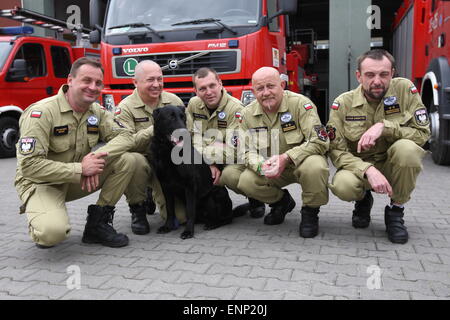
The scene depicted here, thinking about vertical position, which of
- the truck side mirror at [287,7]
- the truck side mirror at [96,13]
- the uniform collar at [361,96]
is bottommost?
the uniform collar at [361,96]

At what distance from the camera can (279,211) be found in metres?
3.92

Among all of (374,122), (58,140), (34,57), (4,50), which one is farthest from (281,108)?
(34,57)

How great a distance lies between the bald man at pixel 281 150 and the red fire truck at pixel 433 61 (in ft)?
10.8

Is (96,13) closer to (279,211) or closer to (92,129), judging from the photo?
(92,129)

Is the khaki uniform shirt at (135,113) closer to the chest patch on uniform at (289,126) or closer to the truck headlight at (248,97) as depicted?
the chest patch on uniform at (289,126)

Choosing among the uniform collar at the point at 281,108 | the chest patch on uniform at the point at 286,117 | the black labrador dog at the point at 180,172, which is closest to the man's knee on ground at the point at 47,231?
the black labrador dog at the point at 180,172

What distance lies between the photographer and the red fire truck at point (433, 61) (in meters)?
6.01

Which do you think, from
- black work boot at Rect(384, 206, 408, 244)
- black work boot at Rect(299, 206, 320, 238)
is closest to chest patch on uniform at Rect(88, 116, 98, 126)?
black work boot at Rect(299, 206, 320, 238)

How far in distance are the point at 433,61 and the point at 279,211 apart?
4009 millimetres

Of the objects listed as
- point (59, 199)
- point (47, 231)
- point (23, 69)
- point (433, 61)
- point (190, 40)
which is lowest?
point (47, 231)

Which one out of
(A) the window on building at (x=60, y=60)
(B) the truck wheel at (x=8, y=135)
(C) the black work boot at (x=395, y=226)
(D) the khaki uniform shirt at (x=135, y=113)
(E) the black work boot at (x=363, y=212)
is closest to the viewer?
(C) the black work boot at (x=395, y=226)

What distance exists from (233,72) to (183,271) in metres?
3.78

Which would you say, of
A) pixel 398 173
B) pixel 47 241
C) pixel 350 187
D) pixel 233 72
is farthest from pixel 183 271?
pixel 233 72

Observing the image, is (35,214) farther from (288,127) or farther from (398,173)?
(398,173)
